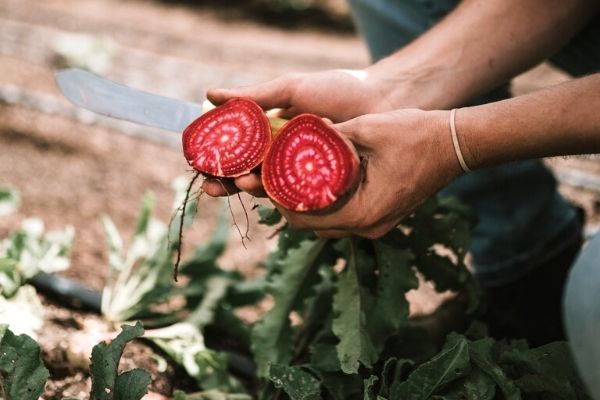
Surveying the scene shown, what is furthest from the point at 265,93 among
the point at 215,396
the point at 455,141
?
the point at 215,396

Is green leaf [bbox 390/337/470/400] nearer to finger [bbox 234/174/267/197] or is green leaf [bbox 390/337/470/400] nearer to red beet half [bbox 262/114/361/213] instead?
red beet half [bbox 262/114/361/213]

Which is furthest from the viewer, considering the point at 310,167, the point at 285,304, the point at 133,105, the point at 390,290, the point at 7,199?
the point at 7,199

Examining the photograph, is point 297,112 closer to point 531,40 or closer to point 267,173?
point 267,173

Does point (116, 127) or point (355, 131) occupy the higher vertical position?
point (355, 131)

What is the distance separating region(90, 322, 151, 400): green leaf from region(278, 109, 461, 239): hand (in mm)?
502

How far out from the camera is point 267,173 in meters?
1.57

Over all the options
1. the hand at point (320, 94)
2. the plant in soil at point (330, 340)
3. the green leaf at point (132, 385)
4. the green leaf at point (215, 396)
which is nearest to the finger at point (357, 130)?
the hand at point (320, 94)

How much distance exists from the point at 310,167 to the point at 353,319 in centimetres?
50

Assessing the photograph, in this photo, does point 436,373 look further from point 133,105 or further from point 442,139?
point 133,105

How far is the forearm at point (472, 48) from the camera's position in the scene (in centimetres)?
192

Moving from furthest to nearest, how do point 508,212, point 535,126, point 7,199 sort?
point 508,212, point 7,199, point 535,126

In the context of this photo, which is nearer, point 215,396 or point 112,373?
point 112,373

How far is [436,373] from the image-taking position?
1.54 meters

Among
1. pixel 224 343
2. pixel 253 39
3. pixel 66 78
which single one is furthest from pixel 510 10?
pixel 253 39
